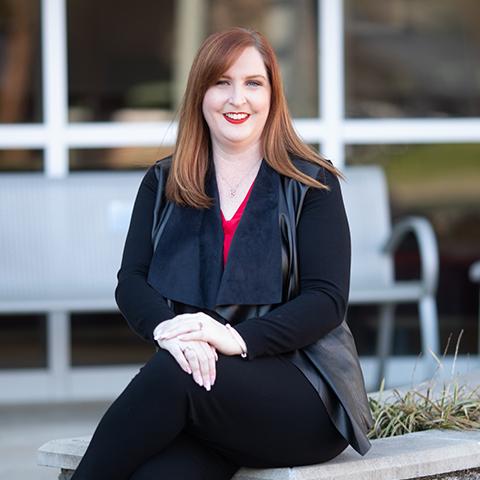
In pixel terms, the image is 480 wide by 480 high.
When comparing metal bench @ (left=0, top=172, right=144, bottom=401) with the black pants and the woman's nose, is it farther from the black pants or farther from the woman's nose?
the black pants

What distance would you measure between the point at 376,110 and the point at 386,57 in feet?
0.82

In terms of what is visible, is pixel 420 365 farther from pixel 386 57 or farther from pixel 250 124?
pixel 250 124

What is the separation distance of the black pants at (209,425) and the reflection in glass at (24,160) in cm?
308

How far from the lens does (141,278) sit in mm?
2730

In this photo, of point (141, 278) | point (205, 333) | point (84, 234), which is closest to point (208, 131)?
point (141, 278)

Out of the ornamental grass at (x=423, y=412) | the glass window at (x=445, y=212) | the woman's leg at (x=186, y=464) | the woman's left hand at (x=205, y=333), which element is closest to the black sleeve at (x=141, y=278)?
the woman's left hand at (x=205, y=333)

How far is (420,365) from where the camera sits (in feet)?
18.1

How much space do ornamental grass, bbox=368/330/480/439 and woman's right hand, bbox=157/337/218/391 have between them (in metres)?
0.70

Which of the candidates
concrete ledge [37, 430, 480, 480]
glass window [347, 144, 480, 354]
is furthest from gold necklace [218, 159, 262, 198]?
glass window [347, 144, 480, 354]

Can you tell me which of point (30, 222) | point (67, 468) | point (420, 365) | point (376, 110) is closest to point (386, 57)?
point (376, 110)

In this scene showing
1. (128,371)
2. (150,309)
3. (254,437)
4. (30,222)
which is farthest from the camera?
(128,371)

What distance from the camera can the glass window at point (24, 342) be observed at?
5.47 meters

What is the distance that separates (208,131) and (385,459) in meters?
0.83

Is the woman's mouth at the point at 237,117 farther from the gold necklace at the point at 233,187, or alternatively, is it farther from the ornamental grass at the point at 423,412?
the ornamental grass at the point at 423,412
